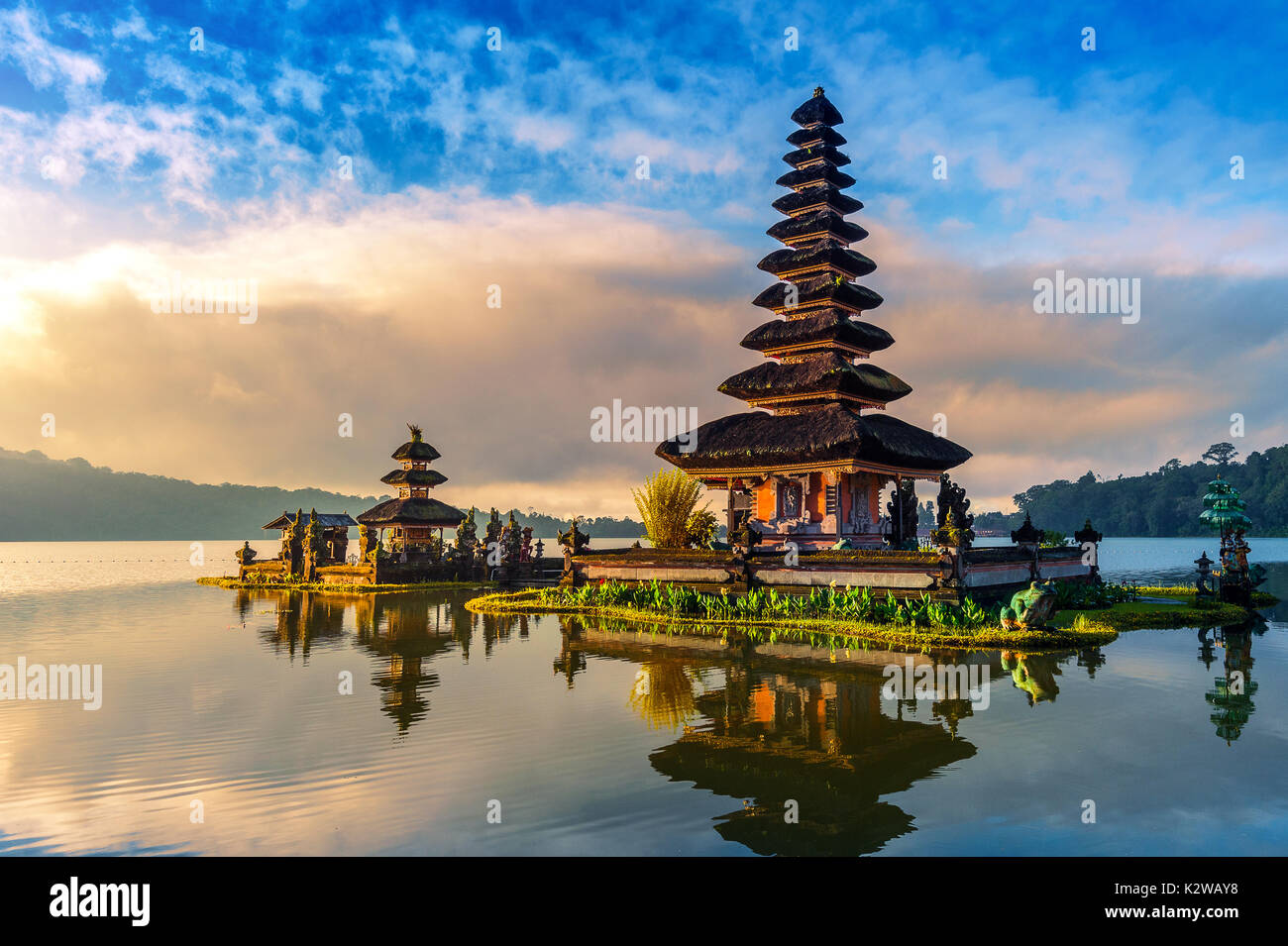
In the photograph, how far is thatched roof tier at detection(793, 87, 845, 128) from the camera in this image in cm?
3528

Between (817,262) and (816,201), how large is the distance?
306 centimetres

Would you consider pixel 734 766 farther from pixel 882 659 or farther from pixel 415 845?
pixel 882 659

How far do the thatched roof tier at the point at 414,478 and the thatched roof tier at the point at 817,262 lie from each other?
2596cm

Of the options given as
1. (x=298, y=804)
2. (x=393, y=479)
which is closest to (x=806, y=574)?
(x=298, y=804)

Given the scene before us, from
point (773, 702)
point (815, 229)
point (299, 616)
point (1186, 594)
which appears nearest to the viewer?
point (773, 702)

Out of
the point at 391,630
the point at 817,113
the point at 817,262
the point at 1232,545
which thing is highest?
the point at 817,113

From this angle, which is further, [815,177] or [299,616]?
[815,177]

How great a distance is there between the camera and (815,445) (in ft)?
89.9

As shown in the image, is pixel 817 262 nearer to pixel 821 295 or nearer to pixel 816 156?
pixel 821 295

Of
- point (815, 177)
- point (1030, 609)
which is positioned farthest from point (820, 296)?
point (1030, 609)

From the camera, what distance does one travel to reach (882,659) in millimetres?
15891

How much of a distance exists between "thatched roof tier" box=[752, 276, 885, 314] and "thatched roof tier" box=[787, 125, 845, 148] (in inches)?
271

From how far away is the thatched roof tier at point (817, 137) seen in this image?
115 feet

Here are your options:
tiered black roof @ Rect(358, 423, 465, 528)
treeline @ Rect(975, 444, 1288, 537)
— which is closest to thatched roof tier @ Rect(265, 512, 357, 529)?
tiered black roof @ Rect(358, 423, 465, 528)
